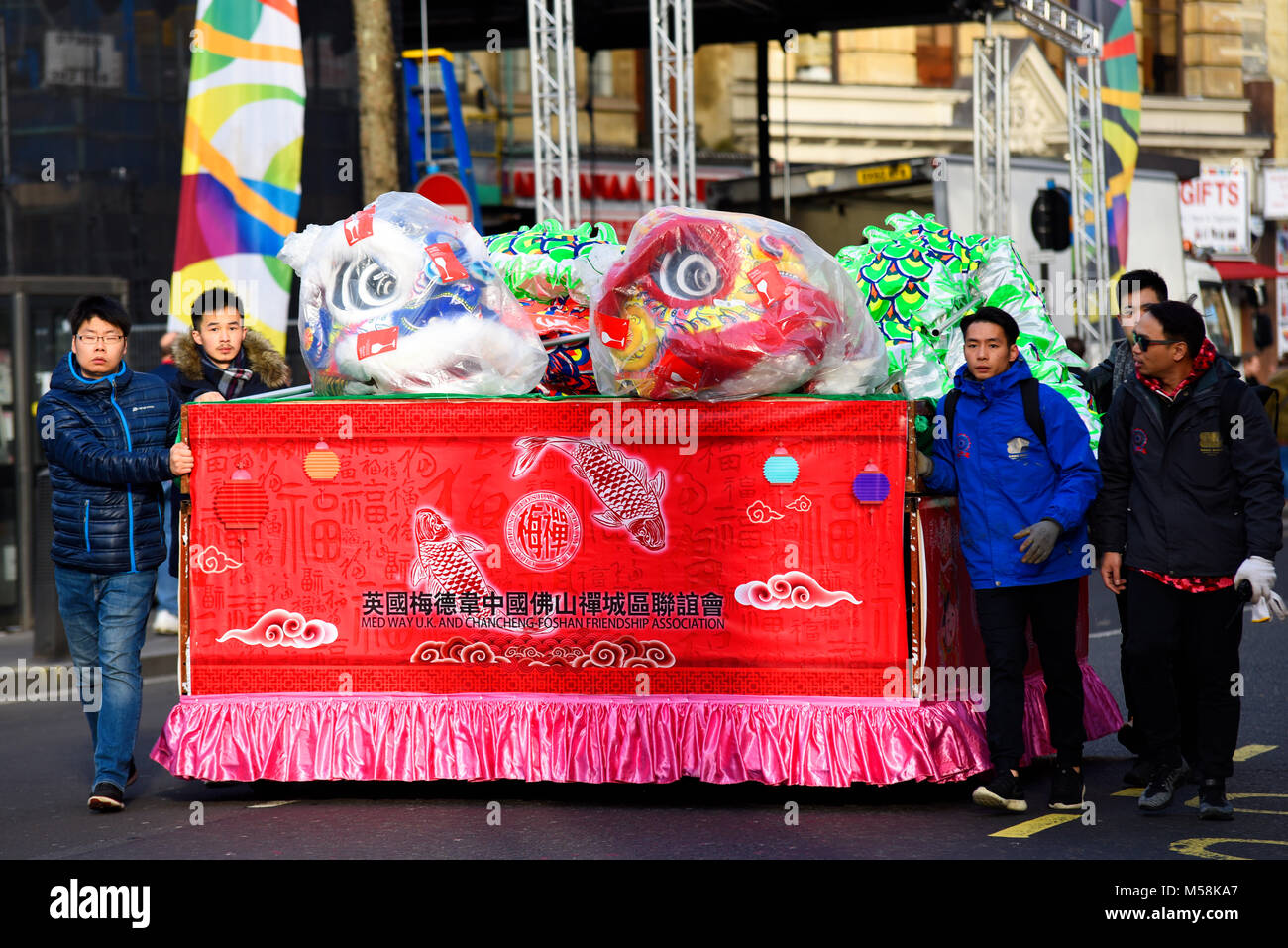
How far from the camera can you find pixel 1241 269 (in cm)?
3438

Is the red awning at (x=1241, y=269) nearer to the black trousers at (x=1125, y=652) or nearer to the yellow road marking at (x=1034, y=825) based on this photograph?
the black trousers at (x=1125, y=652)

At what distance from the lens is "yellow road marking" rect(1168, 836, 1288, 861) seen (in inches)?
222

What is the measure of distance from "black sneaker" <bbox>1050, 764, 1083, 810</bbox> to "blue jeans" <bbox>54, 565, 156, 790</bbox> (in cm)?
339

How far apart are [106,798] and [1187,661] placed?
13.1 ft

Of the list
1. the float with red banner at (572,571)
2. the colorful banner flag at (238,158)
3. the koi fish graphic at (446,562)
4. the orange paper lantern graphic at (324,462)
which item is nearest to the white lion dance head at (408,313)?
the float with red banner at (572,571)

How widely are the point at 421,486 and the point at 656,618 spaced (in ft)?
3.28

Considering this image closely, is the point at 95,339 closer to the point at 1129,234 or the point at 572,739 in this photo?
the point at 572,739

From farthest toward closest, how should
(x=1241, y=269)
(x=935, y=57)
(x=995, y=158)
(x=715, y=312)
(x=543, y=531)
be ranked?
(x=1241, y=269) → (x=935, y=57) → (x=995, y=158) → (x=543, y=531) → (x=715, y=312)

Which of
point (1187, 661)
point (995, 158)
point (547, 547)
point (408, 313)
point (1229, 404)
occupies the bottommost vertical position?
point (1187, 661)

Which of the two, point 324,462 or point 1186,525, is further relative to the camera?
point 324,462

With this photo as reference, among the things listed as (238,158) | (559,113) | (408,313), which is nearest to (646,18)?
(559,113)

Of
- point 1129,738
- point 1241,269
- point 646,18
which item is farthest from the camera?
point 1241,269

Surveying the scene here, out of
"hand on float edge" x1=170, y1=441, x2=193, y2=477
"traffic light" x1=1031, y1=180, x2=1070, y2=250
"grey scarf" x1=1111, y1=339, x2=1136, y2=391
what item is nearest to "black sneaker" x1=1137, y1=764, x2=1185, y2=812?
Answer: "grey scarf" x1=1111, y1=339, x2=1136, y2=391

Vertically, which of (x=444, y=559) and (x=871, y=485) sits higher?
(x=871, y=485)
